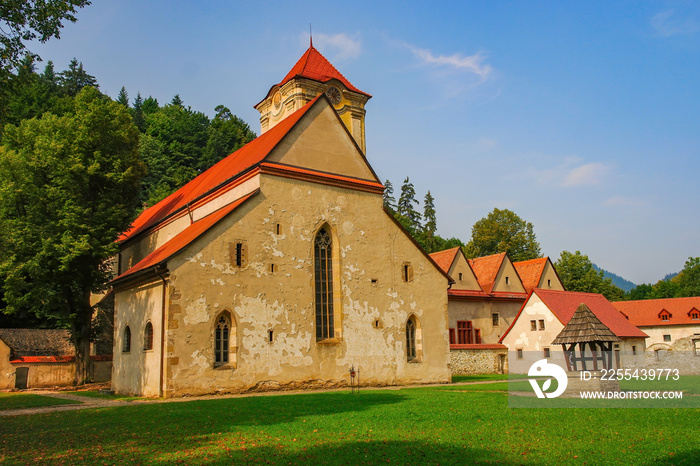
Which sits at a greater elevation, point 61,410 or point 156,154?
point 156,154

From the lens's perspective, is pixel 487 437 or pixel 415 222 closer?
pixel 487 437

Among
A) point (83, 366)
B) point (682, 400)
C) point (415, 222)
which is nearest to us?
point (682, 400)

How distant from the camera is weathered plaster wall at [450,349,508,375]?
32.9 m

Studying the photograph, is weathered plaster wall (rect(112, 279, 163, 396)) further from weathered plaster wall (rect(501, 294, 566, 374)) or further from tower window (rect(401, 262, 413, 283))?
weathered plaster wall (rect(501, 294, 566, 374))

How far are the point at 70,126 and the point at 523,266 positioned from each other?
3442 centimetres

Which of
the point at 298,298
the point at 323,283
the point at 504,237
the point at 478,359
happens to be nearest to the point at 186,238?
the point at 298,298

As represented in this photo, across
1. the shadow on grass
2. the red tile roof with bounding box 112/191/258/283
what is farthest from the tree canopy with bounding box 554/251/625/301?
the shadow on grass

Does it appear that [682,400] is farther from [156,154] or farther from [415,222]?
[415,222]

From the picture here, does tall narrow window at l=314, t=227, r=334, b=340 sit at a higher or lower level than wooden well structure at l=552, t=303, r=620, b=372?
higher

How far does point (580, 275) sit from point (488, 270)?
3232 centimetres

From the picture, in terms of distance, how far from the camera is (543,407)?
1427 centimetres

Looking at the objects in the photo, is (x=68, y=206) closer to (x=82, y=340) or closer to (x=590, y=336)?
(x=82, y=340)

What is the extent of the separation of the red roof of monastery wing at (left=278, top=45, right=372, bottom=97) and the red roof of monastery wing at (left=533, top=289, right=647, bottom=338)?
18.9m

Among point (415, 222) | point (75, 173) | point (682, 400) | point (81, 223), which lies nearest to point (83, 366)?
point (81, 223)
